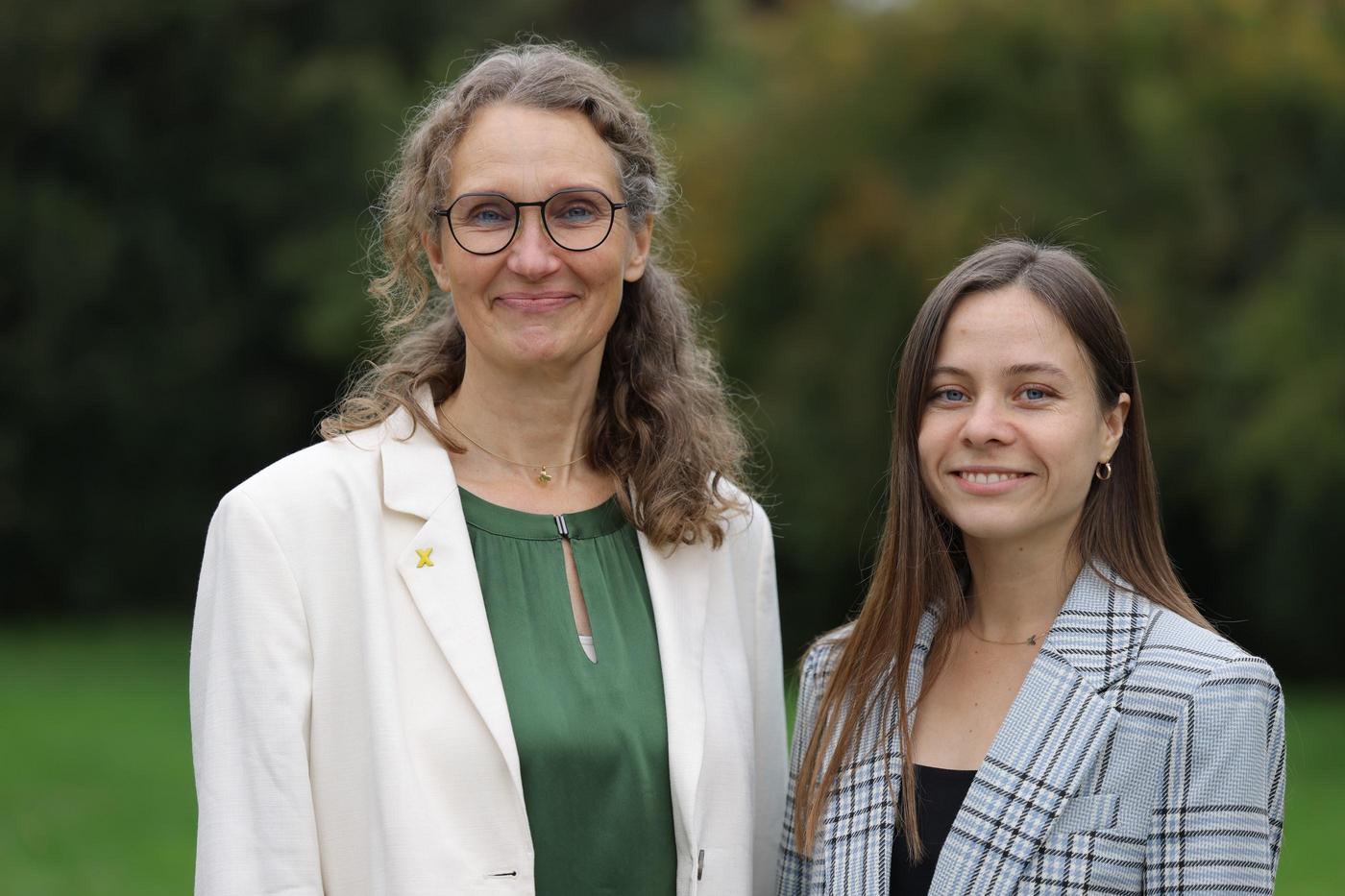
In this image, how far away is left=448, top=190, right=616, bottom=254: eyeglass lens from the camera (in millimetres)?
2803

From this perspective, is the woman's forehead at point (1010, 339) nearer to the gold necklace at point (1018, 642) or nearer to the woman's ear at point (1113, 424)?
the woman's ear at point (1113, 424)

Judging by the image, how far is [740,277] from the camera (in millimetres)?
13250

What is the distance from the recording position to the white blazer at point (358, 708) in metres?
2.53

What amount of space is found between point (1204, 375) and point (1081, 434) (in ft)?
32.3

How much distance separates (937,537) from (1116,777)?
0.55m

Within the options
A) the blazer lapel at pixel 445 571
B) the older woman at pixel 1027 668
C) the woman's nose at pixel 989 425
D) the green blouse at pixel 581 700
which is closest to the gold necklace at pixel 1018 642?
the older woman at pixel 1027 668

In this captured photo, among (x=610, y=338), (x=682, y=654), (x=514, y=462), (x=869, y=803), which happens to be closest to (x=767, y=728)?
(x=682, y=654)

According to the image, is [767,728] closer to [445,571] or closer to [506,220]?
[445,571]

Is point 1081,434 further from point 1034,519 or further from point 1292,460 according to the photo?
point 1292,460

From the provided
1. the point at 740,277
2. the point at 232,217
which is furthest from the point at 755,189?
the point at 232,217

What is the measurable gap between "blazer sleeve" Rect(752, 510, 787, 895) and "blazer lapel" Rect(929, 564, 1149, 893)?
2.01 ft

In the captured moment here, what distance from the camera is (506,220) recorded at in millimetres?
2811

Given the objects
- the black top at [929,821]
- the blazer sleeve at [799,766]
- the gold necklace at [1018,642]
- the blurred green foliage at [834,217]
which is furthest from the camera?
the blurred green foliage at [834,217]

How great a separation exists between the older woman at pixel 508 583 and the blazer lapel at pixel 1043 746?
49cm
